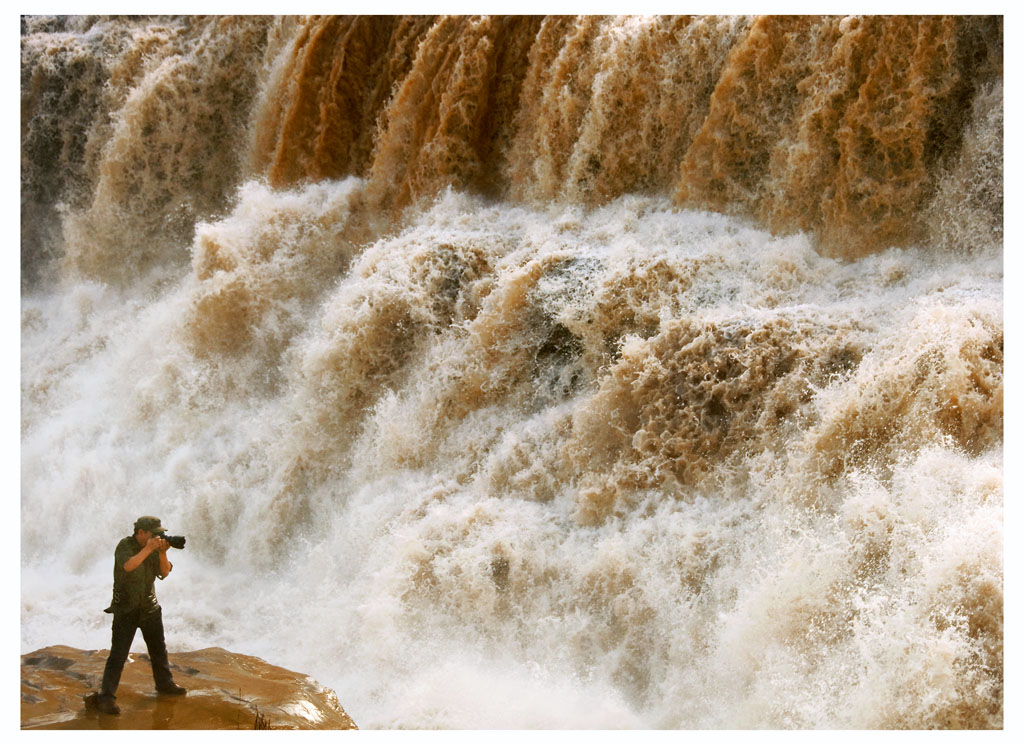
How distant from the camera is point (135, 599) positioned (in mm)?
3104

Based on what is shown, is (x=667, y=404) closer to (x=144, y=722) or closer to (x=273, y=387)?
(x=144, y=722)

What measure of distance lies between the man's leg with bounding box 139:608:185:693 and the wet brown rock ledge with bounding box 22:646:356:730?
0.04 metres

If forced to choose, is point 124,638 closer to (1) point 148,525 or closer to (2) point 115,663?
(2) point 115,663

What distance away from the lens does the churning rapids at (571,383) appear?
3400mm

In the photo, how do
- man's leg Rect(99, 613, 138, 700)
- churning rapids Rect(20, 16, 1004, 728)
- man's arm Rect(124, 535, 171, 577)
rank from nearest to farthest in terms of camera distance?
man's arm Rect(124, 535, 171, 577) → man's leg Rect(99, 613, 138, 700) → churning rapids Rect(20, 16, 1004, 728)

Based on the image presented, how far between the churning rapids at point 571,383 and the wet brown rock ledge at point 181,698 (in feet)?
0.98

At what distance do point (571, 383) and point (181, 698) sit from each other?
6.83 ft

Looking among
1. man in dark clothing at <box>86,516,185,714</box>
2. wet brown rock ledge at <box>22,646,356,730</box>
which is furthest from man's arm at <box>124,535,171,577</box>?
wet brown rock ledge at <box>22,646,356,730</box>

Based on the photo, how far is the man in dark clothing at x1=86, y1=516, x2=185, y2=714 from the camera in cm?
307

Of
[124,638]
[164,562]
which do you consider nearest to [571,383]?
[164,562]

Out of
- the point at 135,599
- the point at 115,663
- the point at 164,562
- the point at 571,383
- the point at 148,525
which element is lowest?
the point at 115,663

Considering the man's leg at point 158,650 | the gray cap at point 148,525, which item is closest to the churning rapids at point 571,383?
the man's leg at point 158,650

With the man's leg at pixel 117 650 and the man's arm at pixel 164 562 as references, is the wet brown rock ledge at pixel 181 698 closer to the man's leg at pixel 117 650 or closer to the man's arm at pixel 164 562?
the man's leg at pixel 117 650

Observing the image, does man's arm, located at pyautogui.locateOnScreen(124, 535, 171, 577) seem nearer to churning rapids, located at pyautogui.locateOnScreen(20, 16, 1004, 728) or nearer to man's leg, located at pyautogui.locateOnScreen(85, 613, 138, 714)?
man's leg, located at pyautogui.locateOnScreen(85, 613, 138, 714)
